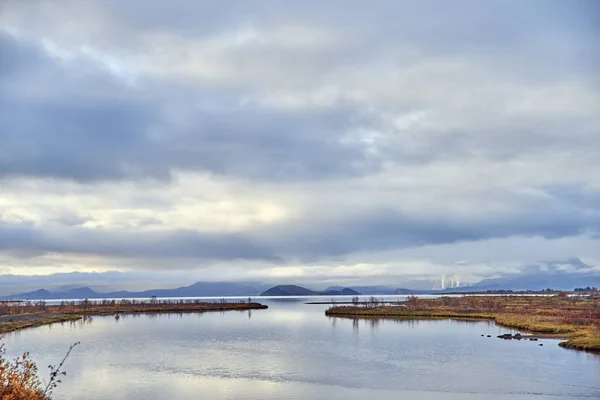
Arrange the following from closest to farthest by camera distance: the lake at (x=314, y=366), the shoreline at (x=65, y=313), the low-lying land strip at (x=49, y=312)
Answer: the lake at (x=314, y=366)
the shoreline at (x=65, y=313)
the low-lying land strip at (x=49, y=312)

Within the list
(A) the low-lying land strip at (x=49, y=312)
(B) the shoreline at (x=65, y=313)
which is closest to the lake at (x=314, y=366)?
(B) the shoreline at (x=65, y=313)

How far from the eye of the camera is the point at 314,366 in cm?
5022

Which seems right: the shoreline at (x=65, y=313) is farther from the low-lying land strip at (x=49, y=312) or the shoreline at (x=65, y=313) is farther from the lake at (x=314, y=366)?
the lake at (x=314, y=366)

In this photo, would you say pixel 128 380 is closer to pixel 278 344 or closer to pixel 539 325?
pixel 278 344

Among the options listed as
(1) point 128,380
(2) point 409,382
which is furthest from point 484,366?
(1) point 128,380

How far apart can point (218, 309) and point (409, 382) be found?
484 feet

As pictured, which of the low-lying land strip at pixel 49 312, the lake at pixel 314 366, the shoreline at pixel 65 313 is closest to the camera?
the lake at pixel 314 366

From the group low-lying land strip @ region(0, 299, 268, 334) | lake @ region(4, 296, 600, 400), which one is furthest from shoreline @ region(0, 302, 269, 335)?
lake @ region(4, 296, 600, 400)

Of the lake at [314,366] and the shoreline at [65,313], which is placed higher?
the lake at [314,366]

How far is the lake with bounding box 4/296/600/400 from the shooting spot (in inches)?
1516

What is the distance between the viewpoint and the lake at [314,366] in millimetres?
38500

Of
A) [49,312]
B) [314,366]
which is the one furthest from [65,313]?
[314,366]

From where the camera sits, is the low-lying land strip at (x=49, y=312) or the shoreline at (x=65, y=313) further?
the low-lying land strip at (x=49, y=312)

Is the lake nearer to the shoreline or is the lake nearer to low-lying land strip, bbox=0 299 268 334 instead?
the shoreline
